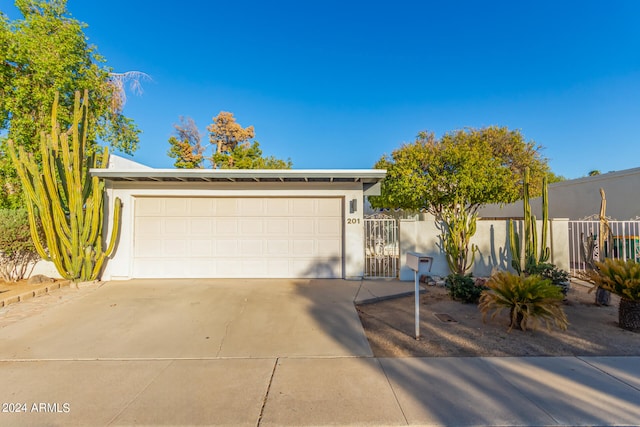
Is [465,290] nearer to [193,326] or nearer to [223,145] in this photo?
[193,326]

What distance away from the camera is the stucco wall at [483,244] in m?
7.80

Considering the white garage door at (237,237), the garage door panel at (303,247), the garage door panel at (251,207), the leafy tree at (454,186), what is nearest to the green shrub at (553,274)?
the leafy tree at (454,186)

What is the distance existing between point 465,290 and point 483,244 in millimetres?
3017

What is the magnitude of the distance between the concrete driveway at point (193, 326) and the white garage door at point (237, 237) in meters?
1.10

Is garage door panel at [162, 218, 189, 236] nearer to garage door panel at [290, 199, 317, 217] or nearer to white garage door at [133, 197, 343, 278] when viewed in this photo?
white garage door at [133, 197, 343, 278]

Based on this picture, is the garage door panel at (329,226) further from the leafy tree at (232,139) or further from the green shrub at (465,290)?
the leafy tree at (232,139)

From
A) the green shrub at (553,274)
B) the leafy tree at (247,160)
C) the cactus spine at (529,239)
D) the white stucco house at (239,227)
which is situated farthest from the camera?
the leafy tree at (247,160)

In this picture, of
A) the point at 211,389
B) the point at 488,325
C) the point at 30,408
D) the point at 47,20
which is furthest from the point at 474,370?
the point at 47,20

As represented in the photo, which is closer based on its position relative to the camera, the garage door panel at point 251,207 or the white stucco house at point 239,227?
the white stucco house at point 239,227

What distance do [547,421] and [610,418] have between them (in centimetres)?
54

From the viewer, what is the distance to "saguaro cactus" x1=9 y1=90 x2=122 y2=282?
6355mm

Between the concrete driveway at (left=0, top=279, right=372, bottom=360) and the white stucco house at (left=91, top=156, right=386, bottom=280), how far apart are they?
3.67 ft

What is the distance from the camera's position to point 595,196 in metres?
11.9

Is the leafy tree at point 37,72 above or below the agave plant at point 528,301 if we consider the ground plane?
above
